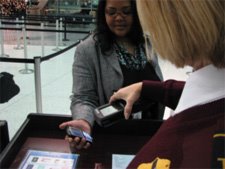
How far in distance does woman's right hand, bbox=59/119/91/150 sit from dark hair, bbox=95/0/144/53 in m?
0.37

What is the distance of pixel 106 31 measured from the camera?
148 centimetres

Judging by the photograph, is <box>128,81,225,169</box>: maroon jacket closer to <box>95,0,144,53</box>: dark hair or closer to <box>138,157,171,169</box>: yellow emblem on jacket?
<box>138,157,171,169</box>: yellow emblem on jacket

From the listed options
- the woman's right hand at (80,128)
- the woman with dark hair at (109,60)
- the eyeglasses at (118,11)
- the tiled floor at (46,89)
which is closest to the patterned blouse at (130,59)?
the woman with dark hair at (109,60)

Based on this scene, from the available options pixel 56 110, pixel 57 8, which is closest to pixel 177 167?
pixel 56 110

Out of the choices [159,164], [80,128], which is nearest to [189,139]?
[159,164]

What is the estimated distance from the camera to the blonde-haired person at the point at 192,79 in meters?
0.48

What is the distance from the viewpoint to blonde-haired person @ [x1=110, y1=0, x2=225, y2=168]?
479 millimetres

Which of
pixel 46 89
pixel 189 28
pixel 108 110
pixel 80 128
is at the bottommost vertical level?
pixel 46 89

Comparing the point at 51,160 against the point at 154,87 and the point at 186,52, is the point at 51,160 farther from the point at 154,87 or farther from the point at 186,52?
the point at 186,52

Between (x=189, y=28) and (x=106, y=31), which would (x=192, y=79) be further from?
(x=106, y=31)

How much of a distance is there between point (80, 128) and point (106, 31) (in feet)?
1.64

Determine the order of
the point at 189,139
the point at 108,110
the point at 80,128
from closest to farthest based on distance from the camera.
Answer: the point at 189,139 → the point at 108,110 → the point at 80,128

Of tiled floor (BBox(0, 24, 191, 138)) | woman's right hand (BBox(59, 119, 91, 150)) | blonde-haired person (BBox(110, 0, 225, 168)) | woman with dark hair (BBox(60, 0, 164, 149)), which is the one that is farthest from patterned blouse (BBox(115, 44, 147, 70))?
blonde-haired person (BBox(110, 0, 225, 168))

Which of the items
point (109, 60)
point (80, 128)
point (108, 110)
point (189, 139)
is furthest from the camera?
point (109, 60)
